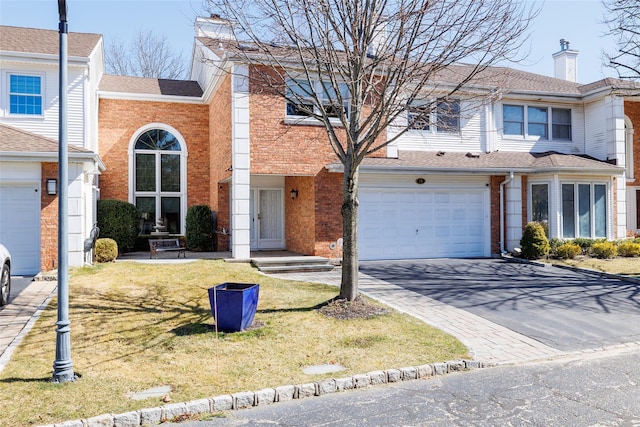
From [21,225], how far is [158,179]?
21.4 feet

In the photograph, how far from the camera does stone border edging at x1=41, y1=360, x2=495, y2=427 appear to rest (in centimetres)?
477

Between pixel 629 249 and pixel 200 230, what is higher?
pixel 200 230

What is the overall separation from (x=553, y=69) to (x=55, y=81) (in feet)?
75.0

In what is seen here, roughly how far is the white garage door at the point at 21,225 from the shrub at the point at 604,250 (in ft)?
57.5

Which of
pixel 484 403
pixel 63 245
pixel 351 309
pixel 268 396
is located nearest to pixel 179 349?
pixel 268 396

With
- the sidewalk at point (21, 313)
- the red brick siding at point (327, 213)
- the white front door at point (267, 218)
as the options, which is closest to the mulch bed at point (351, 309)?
the sidewalk at point (21, 313)

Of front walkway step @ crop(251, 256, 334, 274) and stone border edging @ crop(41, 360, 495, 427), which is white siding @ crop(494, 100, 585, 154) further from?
stone border edging @ crop(41, 360, 495, 427)

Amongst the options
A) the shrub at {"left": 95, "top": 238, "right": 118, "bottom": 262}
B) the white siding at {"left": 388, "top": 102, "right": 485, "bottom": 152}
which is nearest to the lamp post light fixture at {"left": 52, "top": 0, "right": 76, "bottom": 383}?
the shrub at {"left": 95, "top": 238, "right": 118, "bottom": 262}

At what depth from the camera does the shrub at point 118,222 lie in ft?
53.2

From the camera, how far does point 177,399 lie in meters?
5.19

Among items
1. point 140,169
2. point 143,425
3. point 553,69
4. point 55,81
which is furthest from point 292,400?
point 553,69

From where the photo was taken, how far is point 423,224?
16.6 m

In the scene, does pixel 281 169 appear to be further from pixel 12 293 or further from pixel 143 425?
pixel 143 425

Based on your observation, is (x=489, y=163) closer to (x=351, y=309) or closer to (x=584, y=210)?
(x=584, y=210)
